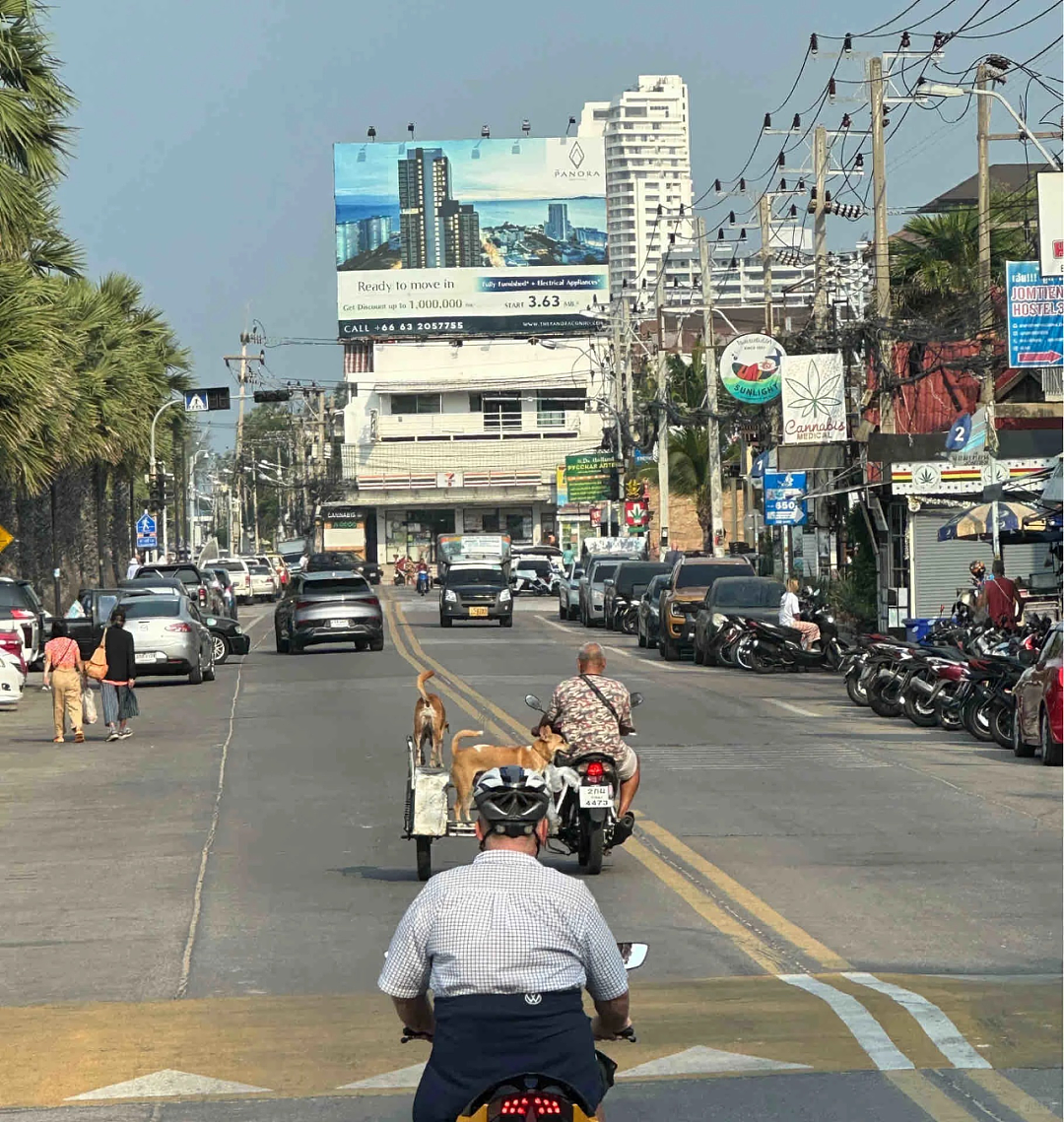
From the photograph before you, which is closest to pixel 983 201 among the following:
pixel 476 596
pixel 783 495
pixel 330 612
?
pixel 783 495

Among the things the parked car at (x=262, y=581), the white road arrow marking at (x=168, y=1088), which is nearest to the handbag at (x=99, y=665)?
the white road arrow marking at (x=168, y=1088)

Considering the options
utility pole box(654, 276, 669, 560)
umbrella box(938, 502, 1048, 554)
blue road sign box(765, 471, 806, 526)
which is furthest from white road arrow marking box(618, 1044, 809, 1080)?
utility pole box(654, 276, 669, 560)

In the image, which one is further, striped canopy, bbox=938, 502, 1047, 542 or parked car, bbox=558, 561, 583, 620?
parked car, bbox=558, 561, 583, 620

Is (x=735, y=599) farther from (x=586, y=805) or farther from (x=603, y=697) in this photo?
(x=586, y=805)

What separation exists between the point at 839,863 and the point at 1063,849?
68.8 inches

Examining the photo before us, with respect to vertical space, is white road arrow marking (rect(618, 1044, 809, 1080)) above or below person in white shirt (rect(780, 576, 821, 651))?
below

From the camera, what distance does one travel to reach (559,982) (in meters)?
4.86

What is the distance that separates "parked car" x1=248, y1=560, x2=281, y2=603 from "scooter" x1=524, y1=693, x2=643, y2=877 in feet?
229

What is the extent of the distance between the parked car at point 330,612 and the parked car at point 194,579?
306cm

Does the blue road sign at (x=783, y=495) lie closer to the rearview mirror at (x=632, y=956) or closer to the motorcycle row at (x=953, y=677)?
the motorcycle row at (x=953, y=677)

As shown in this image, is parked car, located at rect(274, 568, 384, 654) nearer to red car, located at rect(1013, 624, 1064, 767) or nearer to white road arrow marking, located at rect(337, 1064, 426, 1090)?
red car, located at rect(1013, 624, 1064, 767)

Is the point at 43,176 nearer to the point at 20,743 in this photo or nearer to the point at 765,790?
the point at 20,743

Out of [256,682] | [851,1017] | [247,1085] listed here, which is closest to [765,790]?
[851,1017]

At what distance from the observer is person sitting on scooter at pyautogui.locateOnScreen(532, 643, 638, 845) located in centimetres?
1247
